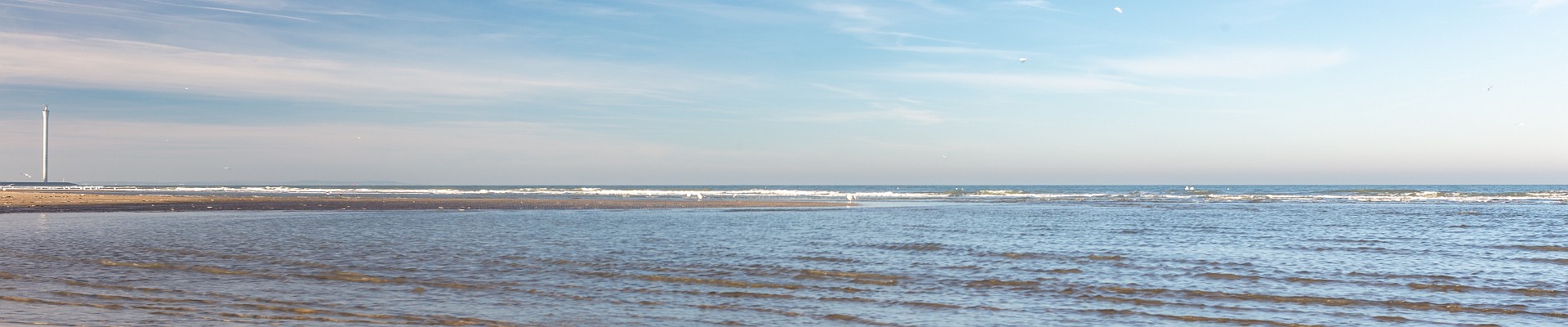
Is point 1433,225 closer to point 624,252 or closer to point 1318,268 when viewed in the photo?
point 1318,268

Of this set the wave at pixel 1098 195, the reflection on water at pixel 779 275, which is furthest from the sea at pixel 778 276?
the wave at pixel 1098 195

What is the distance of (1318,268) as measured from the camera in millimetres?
16859

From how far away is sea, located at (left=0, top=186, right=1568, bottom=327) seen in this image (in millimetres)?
11273

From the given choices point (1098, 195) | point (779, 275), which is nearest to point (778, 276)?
point (779, 275)

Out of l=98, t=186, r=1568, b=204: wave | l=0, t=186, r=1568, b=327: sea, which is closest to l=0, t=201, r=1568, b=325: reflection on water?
l=0, t=186, r=1568, b=327: sea

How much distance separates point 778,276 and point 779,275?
110 millimetres

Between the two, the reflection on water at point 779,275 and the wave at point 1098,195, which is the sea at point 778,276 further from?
the wave at point 1098,195

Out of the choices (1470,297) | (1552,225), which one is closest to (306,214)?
(1470,297)

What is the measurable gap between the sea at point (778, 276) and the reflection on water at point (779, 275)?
0.07m

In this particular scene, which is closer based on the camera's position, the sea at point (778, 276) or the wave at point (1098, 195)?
the sea at point (778, 276)

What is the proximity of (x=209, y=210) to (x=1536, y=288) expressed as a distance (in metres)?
46.5

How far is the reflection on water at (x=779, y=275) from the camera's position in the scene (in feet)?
37.1

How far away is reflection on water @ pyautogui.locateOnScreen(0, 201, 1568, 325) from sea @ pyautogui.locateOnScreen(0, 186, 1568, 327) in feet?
0.23

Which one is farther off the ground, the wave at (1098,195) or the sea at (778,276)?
the wave at (1098,195)
